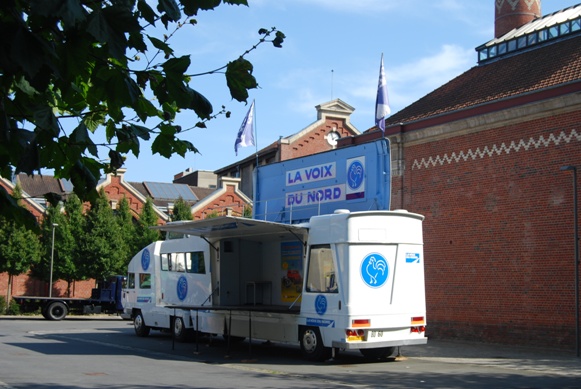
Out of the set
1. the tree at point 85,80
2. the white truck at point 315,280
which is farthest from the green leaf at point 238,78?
the white truck at point 315,280

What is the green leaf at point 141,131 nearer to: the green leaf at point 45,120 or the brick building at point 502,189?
the green leaf at point 45,120

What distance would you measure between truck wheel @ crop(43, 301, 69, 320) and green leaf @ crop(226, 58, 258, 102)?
35838 millimetres

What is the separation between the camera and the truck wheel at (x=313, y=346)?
56.7 ft

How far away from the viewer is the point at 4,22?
360 cm

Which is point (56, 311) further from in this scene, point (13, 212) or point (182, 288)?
point (13, 212)

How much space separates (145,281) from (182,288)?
3227mm

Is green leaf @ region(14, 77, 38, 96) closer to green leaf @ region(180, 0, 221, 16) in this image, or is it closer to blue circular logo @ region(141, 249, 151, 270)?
green leaf @ region(180, 0, 221, 16)

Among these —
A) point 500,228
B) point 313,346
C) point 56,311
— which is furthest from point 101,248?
point 313,346

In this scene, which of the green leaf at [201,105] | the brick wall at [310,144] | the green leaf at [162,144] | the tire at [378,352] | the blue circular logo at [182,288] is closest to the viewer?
the green leaf at [201,105]

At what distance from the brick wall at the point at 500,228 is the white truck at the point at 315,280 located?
17.5 ft

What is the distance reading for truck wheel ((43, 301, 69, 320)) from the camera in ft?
124

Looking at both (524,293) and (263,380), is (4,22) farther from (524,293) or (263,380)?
(524,293)

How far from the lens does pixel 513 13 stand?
33.2 m

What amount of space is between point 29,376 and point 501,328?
45.6 feet
